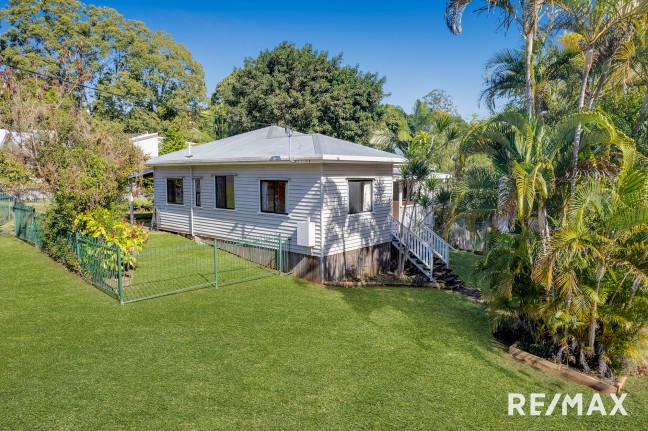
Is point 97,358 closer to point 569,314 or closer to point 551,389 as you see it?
point 551,389

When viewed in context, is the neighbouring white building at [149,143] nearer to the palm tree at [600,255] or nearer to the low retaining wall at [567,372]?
the low retaining wall at [567,372]

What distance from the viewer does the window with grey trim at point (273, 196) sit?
11891mm

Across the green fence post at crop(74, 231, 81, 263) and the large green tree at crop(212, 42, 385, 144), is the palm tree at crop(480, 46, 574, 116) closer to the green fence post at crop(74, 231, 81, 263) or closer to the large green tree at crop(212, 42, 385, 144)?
the green fence post at crop(74, 231, 81, 263)

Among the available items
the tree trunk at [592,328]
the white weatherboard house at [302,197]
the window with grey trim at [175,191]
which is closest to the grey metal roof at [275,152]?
the white weatherboard house at [302,197]

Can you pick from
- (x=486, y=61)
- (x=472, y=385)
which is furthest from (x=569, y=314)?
(x=486, y=61)

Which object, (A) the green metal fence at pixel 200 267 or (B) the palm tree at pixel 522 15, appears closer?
(B) the palm tree at pixel 522 15

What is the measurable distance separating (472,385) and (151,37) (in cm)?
4312

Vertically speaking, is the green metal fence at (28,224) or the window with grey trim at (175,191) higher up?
the window with grey trim at (175,191)

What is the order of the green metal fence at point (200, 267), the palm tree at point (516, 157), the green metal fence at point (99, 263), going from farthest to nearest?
the green metal fence at point (200, 267), the green metal fence at point (99, 263), the palm tree at point (516, 157)

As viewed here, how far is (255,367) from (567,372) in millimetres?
4686

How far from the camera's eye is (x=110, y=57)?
3775cm

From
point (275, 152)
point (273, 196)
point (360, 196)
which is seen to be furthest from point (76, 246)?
point (360, 196)

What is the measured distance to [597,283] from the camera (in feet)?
20.3

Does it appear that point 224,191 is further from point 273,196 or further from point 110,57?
point 110,57
